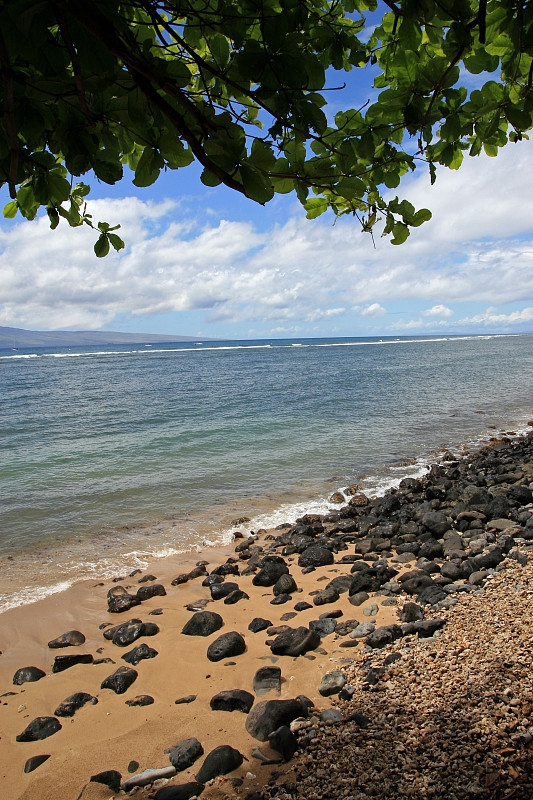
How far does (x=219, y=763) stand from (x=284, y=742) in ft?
1.36

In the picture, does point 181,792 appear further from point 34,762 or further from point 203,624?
point 203,624

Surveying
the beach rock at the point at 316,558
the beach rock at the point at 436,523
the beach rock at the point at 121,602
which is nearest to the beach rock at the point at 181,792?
the beach rock at the point at 121,602

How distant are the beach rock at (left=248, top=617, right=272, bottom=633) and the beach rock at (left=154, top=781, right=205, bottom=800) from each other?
2.32 metres

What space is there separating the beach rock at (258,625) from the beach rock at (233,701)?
128 centimetres

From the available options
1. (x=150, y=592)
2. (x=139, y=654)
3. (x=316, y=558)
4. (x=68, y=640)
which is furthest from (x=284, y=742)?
(x=316, y=558)

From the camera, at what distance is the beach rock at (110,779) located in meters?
3.05

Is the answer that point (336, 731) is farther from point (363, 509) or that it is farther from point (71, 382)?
point (71, 382)

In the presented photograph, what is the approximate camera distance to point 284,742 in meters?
2.98

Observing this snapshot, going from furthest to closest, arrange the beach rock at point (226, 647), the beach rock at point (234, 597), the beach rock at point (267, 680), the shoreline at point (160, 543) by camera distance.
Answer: the shoreline at point (160, 543), the beach rock at point (234, 597), the beach rock at point (226, 647), the beach rock at point (267, 680)

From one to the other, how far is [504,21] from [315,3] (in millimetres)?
925

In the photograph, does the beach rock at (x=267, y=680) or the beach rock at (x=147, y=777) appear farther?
the beach rock at (x=267, y=680)

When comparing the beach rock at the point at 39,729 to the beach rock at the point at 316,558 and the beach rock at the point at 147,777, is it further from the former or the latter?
the beach rock at the point at 316,558

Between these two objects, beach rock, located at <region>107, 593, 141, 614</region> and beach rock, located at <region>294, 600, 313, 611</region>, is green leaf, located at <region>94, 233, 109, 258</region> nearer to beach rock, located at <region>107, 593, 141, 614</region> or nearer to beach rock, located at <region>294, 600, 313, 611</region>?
beach rock, located at <region>294, 600, 313, 611</region>

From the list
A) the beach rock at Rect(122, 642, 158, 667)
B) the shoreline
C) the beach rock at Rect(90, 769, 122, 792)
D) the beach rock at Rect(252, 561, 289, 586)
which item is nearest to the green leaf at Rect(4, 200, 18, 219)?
the beach rock at Rect(90, 769, 122, 792)
